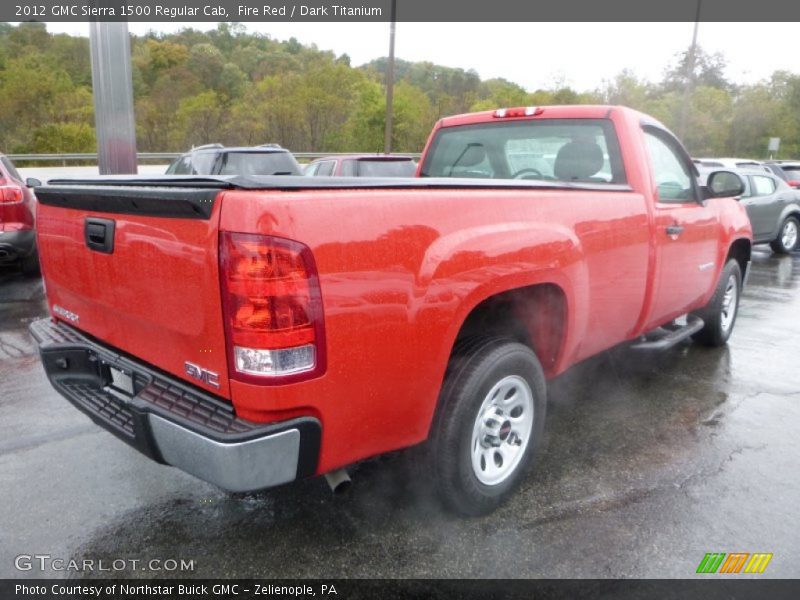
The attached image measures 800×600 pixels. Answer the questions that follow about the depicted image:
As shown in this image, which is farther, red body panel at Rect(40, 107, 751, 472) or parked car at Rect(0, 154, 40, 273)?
parked car at Rect(0, 154, 40, 273)

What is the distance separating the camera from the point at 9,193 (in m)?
7.11

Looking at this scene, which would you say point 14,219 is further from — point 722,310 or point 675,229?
point 722,310

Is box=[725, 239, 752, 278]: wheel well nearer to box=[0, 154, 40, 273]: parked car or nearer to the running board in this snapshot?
the running board

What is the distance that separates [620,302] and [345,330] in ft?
6.58

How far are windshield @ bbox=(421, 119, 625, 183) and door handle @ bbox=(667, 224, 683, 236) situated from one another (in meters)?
0.48

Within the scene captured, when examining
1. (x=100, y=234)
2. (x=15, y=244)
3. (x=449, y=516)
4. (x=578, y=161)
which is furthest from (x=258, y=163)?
(x=449, y=516)

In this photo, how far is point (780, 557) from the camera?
99.2 inches

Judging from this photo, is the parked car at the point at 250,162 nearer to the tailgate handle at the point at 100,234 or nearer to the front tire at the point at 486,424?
the tailgate handle at the point at 100,234

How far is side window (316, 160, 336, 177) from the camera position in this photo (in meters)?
10.1

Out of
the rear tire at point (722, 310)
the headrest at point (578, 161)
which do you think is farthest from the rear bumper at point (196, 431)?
the rear tire at point (722, 310)

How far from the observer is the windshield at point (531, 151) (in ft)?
12.3

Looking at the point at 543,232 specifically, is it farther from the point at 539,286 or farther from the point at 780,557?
the point at 780,557

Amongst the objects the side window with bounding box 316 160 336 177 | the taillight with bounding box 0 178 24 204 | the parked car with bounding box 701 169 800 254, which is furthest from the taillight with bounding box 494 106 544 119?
the parked car with bounding box 701 169 800 254

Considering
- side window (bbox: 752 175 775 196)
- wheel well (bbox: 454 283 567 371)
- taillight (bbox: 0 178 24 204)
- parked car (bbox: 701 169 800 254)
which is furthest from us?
side window (bbox: 752 175 775 196)
